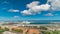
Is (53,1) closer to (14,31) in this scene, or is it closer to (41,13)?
(41,13)

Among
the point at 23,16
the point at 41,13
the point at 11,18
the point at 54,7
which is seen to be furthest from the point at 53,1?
the point at 11,18

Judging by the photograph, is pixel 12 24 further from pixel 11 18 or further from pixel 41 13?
pixel 41 13

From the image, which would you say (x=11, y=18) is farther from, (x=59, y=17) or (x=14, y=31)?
(x=59, y=17)

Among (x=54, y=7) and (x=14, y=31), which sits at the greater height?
(x=54, y=7)

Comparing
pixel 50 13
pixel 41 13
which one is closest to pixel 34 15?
pixel 41 13

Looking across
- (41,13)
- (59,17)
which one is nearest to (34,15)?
(41,13)

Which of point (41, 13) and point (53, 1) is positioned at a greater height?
point (53, 1)

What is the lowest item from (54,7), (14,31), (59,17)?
(14,31)
